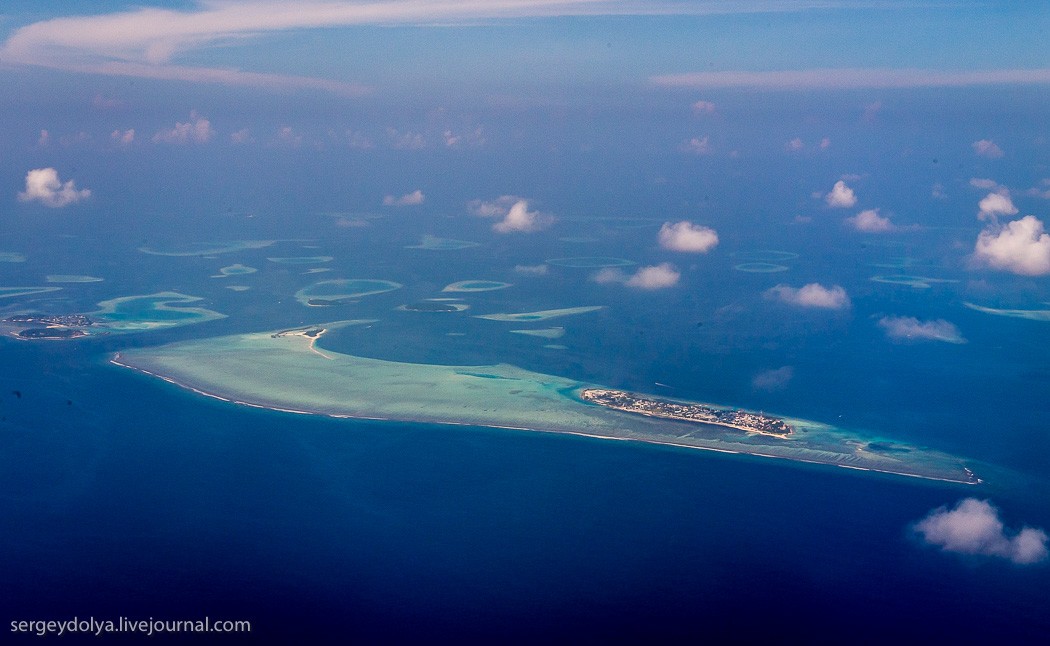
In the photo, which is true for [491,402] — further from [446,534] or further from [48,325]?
[48,325]

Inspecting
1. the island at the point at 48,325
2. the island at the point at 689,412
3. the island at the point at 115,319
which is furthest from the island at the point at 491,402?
the island at the point at 48,325

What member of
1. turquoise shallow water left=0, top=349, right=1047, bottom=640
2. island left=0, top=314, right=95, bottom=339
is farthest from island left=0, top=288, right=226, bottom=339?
turquoise shallow water left=0, top=349, right=1047, bottom=640

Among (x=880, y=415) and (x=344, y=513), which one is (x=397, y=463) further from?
(x=880, y=415)

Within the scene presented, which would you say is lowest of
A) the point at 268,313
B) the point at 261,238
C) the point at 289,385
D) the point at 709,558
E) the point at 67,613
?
the point at 67,613

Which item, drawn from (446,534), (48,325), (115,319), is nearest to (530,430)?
(446,534)

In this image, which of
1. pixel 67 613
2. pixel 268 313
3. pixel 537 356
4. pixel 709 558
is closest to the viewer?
pixel 67 613

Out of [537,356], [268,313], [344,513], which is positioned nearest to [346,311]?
[268,313]
